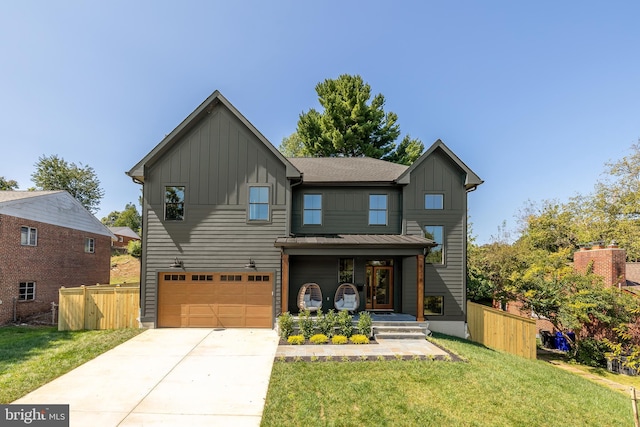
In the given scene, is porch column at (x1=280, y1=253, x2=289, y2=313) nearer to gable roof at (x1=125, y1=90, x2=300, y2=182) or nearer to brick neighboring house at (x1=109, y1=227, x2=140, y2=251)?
gable roof at (x1=125, y1=90, x2=300, y2=182)


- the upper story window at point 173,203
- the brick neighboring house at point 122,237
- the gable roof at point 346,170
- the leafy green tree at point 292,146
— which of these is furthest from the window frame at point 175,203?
the brick neighboring house at point 122,237

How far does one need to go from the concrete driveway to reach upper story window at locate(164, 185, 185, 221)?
4484 mm

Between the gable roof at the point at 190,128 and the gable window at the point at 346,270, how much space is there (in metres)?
4.20

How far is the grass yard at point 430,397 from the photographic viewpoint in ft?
16.9

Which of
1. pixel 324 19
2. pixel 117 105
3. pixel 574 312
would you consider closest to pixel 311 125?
pixel 324 19

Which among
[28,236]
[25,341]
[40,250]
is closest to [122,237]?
[40,250]

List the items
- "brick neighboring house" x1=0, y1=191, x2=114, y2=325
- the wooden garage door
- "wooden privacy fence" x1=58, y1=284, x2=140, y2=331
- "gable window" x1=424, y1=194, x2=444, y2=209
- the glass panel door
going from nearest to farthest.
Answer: "wooden privacy fence" x1=58, y1=284, x2=140, y2=331 < the wooden garage door < the glass panel door < "gable window" x1=424, y1=194, x2=444, y2=209 < "brick neighboring house" x1=0, y1=191, x2=114, y2=325

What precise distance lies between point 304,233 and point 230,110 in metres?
5.82

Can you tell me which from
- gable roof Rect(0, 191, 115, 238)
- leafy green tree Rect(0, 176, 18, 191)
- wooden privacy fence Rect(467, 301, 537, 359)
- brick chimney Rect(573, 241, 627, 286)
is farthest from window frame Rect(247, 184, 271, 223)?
leafy green tree Rect(0, 176, 18, 191)

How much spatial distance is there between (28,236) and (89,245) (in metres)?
4.83

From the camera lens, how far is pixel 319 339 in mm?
9297

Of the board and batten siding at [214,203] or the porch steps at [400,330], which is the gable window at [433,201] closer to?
the porch steps at [400,330]

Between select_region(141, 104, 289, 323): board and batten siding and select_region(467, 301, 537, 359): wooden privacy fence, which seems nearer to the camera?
select_region(467, 301, 537, 359): wooden privacy fence

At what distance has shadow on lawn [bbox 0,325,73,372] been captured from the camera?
8110 mm
